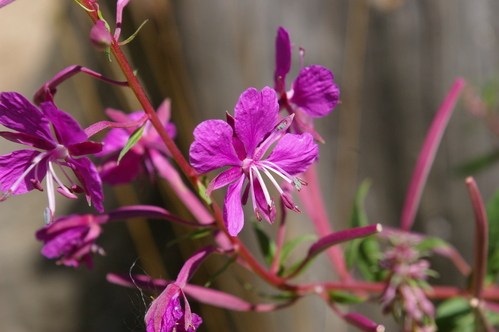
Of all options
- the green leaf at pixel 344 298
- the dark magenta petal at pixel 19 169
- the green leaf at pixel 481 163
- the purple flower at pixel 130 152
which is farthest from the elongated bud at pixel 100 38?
the green leaf at pixel 481 163

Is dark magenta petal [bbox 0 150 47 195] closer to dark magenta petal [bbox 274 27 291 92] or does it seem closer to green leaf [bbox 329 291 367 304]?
dark magenta petal [bbox 274 27 291 92]

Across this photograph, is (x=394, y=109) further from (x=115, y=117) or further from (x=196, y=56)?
(x=115, y=117)

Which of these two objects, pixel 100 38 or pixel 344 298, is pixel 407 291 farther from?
pixel 100 38

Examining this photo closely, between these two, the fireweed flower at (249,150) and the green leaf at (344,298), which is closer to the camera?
the fireweed flower at (249,150)

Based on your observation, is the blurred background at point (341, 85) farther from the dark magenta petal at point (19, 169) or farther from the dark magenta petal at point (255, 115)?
the dark magenta petal at point (255, 115)

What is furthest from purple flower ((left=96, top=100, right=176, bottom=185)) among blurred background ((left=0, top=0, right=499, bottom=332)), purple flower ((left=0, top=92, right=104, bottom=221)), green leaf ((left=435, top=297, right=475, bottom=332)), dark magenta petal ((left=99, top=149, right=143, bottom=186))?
green leaf ((left=435, top=297, right=475, bottom=332))
